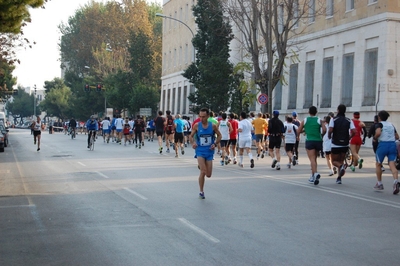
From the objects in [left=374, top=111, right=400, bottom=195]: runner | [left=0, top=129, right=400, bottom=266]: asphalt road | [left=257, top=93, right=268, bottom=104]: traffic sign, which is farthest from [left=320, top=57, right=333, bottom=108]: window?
[left=374, top=111, right=400, bottom=195]: runner

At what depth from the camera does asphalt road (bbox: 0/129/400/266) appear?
7.67 m

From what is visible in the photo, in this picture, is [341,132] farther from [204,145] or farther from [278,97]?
[278,97]

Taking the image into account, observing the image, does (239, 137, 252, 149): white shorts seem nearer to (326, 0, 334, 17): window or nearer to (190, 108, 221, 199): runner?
(190, 108, 221, 199): runner

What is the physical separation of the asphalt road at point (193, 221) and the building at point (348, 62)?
2048cm

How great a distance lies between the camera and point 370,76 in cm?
3931

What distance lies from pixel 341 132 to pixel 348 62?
26.9m

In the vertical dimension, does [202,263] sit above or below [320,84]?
below

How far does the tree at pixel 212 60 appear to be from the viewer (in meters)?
45.0

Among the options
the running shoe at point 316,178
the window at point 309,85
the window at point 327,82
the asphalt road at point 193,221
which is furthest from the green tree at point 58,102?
the running shoe at point 316,178

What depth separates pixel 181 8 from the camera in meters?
72.9

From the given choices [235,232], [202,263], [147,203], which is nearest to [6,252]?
[202,263]

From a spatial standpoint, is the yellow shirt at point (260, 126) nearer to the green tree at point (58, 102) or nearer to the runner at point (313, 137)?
the runner at point (313, 137)

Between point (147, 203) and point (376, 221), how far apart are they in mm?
4114

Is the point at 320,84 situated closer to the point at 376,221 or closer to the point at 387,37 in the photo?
the point at 387,37
